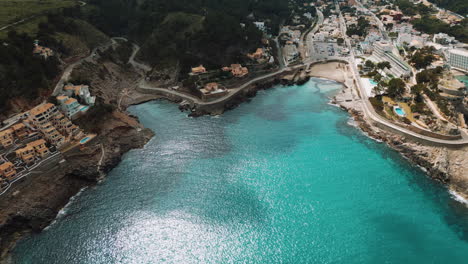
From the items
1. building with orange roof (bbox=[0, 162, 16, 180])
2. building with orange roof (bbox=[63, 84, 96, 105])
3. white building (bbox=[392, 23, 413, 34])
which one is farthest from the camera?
white building (bbox=[392, 23, 413, 34])

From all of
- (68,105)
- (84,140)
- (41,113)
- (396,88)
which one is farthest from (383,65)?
(41,113)

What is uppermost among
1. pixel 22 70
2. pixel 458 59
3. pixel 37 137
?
pixel 22 70

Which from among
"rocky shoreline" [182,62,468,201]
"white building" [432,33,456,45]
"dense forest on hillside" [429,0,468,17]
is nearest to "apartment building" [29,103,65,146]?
"rocky shoreline" [182,62,468,201]

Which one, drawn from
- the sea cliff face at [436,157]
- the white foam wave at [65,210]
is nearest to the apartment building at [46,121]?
the white foam wave at [65,210]

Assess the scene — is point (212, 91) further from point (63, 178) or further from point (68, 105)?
point (63, 178)

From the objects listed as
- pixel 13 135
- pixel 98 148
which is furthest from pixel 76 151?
pixel 13 135

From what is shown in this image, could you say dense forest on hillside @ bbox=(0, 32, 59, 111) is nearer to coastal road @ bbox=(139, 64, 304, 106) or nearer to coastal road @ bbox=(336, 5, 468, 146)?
coastal road @ bbox=(139, 64, 304, 106)

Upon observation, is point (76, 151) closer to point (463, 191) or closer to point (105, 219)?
point (105, 219)
